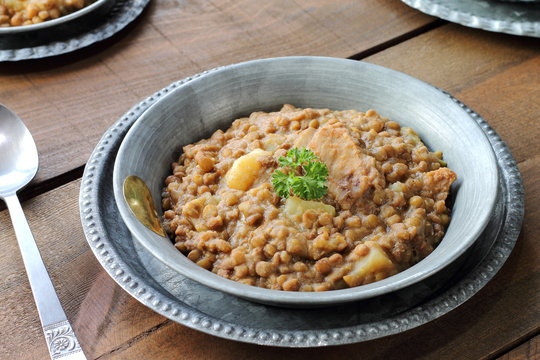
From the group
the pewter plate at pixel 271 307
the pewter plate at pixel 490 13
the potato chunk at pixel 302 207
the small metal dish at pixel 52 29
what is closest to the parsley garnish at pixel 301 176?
the potato chunk at pixel 302 207

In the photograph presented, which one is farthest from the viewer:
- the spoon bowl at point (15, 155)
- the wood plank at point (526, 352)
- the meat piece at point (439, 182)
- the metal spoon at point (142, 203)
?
the spoon bowl at point (15, 155)

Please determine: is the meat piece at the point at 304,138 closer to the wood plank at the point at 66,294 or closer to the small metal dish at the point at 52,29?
the wood plank at the point at 66,294

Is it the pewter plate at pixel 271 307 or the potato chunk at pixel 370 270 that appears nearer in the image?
the pewter plate at pixel 271 307

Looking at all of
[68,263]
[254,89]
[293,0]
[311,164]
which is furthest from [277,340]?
[293,0]

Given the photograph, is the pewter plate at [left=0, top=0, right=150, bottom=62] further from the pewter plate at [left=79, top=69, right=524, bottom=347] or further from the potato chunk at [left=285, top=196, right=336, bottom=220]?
the potato chunk at [left=285, top=196, right=336, bottom=220]

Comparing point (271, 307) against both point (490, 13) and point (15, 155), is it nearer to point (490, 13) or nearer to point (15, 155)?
point (15, 155)

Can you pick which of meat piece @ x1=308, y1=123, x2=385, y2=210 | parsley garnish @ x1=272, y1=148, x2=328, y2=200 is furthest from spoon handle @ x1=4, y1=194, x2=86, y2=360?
meat piece @ x1=308, y1=123, x2=385, y2=210

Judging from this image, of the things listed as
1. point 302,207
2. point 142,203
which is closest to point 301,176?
point 302,207
